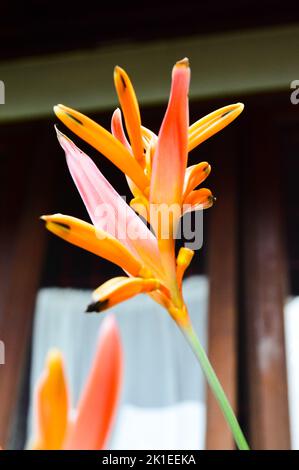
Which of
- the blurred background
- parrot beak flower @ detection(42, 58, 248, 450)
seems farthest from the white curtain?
parrot beak flower @ detection(42, 58, 248, 450)

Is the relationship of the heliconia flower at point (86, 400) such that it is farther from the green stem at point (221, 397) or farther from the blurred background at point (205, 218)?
the blurred background at point (205, 218)

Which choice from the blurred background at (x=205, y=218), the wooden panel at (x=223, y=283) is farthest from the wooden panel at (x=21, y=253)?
the wooden panel at (x=223, y=283)

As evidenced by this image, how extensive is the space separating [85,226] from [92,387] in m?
0.07

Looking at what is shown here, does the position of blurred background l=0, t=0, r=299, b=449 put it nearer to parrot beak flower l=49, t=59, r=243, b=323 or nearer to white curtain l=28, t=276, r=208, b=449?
white curtain l=28, t=276, r=208, b=449

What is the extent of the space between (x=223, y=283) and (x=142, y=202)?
37.3 inches

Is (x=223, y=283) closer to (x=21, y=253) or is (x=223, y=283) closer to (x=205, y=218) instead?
(x=205, y=218)

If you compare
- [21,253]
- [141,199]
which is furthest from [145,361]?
[141,199]

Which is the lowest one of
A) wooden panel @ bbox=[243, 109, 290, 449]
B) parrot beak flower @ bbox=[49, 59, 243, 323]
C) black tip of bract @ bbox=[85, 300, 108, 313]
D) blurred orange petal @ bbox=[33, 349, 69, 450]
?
blurred orange petal @ bbox=[33, 349, 69, 450]

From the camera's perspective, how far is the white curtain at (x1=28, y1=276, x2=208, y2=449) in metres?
1.07

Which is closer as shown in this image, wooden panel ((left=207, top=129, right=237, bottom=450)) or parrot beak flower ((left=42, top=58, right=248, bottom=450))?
parrot beak flower ((left=42, top=58, right=248, bottom=450))

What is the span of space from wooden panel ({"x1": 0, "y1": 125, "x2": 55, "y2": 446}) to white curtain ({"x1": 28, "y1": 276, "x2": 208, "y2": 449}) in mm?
41

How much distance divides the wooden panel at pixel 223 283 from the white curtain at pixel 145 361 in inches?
1.5

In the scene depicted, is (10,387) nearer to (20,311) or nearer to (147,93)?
(20,311)

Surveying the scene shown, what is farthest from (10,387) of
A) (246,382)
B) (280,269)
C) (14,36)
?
(14,36)
